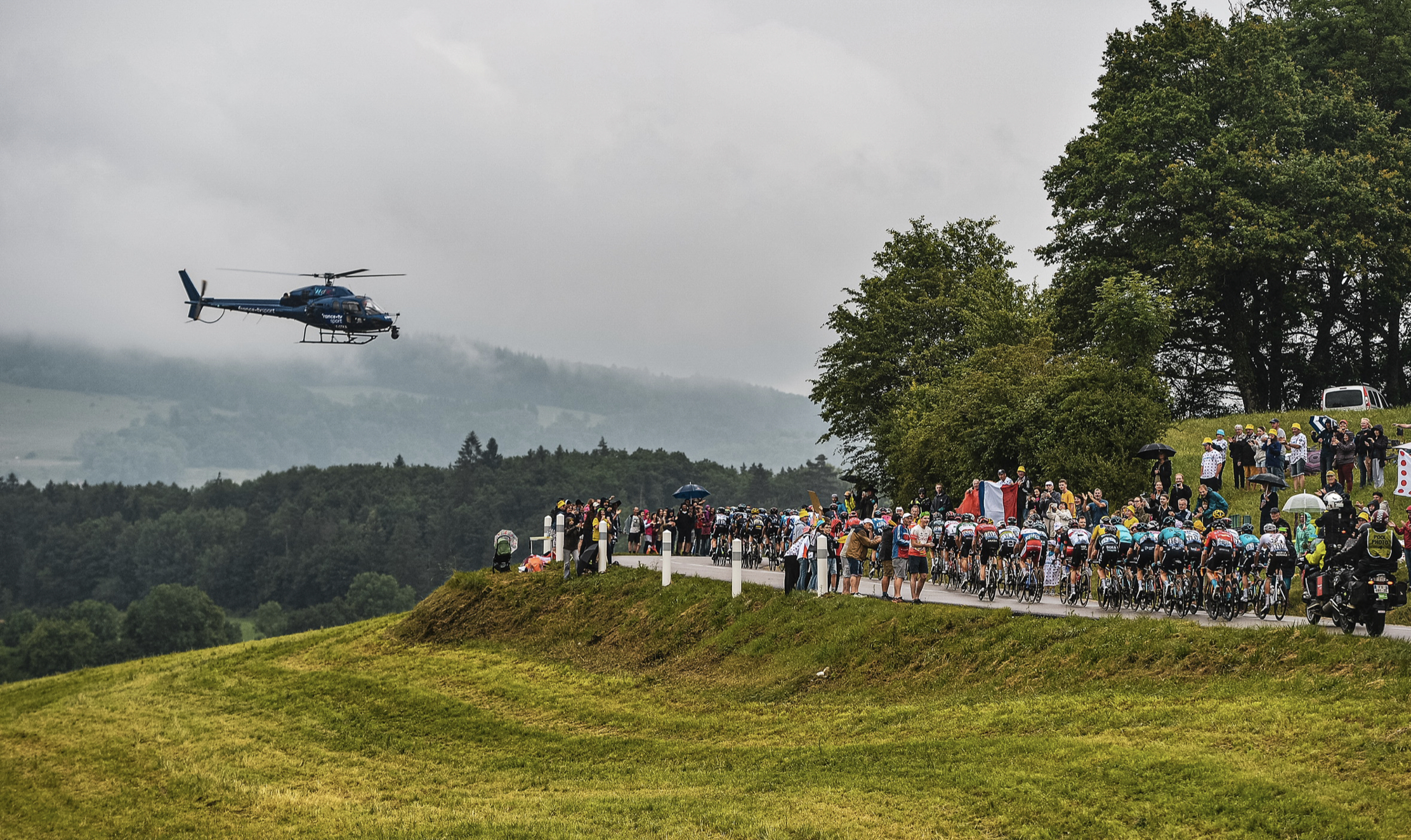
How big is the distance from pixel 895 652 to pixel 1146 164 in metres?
39.3

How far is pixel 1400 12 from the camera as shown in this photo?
5947 cm

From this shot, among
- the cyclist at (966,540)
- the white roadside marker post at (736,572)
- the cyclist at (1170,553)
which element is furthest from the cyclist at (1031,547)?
the white roadside marker post at (736,572)

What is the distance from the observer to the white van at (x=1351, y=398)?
50.5 meters

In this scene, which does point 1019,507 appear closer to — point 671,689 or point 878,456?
point 671,689

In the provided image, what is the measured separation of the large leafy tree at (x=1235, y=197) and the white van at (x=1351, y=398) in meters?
5.52

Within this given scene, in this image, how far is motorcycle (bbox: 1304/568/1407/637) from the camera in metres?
16.8

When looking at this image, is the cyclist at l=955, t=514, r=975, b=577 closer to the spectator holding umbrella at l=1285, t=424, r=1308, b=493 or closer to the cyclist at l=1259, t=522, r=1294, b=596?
the cyclist at l=1259, t=522, r=1294, b=596

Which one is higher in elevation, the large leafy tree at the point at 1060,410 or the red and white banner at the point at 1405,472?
the large leafy tree at the point at 1060,410

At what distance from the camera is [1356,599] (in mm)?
16969

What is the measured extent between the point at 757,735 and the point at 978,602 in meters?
7.23

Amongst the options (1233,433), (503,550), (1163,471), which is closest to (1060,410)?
(1163,471)

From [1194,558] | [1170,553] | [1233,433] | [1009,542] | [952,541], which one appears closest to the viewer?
[1170,553]

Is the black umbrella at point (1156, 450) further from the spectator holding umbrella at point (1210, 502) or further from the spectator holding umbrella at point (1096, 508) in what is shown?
the spectator holding umbrella at point (1210, 502)

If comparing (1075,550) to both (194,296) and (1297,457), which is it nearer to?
(1297,457)
